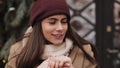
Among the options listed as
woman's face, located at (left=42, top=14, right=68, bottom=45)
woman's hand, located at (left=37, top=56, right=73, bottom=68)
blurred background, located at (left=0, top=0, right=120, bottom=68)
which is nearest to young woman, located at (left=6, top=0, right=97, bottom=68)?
woman's face, located at (left=42, top=14, right=68, bottom=45)

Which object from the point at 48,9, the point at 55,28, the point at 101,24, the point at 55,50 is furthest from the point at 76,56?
the point at 101,24

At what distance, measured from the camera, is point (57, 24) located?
3072mm

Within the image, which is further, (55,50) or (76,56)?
(76,56)

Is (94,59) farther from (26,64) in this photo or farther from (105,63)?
(105,63)

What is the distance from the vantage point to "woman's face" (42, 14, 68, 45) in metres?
3.07

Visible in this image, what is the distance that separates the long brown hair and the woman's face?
10 centimetres

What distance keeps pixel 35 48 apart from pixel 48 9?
0.34 meters

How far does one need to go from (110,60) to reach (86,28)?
0.65 m

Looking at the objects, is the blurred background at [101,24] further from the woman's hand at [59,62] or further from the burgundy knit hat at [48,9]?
the woman's hand at [59,62]

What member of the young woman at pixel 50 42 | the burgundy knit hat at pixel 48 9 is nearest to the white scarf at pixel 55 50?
the young woman at pixel 50 42

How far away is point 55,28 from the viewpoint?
3074 millimetres

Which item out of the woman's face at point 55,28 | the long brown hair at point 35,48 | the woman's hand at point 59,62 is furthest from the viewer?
the long brown hair at point 35,48

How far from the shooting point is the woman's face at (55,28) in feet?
10.1

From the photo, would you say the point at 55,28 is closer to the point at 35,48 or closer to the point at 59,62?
the point at 35,48
